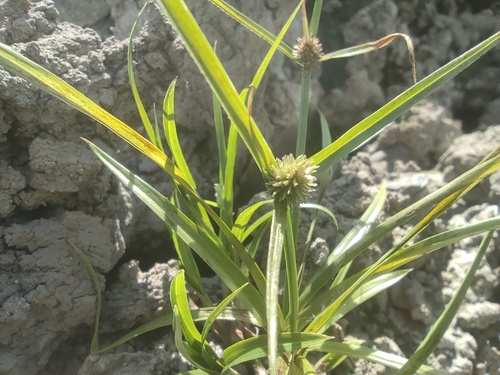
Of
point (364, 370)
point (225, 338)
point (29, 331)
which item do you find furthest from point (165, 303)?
point (364, 370)

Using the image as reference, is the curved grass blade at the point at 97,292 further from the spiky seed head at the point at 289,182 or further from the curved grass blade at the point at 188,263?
the spiky seed head at the point at 289,182

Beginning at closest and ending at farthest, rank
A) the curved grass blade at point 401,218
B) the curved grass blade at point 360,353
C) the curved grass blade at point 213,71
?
the curved grass blade at point 213,71 → the curved grass blade at point 401,218 → the curved grass blade at point 360,353

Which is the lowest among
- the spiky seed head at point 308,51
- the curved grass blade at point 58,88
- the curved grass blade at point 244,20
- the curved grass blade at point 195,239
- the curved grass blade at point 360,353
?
the curved grass blade at point 360,353

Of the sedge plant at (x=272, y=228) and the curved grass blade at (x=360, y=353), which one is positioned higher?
the sedge plant at (x=272, y=228)

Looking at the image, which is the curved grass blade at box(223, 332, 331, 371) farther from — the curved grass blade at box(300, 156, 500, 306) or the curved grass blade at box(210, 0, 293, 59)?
the curved grass blade at box(210, 0, 293, 59)

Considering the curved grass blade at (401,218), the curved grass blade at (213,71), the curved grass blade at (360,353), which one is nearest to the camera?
the curved grass blade at (213,71)

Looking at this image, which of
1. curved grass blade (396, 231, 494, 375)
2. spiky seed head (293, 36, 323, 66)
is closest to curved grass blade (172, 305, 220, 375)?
curved grass blade (396, 231, 494, 375)

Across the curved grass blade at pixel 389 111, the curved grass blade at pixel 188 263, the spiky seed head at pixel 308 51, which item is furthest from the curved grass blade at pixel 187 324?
the spiky seed head at pixel 308 51
